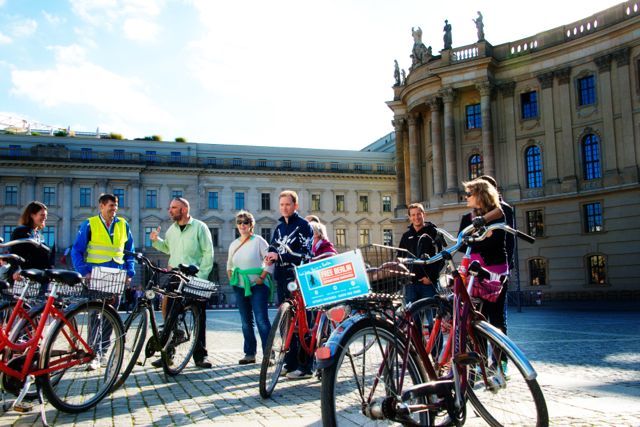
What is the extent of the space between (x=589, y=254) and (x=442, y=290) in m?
34.2

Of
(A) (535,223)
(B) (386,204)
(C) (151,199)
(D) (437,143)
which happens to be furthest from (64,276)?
(B) (386,204)

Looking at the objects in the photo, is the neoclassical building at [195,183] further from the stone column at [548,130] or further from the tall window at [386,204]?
the stone column at [548,130]

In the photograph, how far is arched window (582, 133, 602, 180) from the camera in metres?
36.3

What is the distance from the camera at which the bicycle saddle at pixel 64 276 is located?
5.35 metres

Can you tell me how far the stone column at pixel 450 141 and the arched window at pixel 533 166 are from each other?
Result: 4.92 m


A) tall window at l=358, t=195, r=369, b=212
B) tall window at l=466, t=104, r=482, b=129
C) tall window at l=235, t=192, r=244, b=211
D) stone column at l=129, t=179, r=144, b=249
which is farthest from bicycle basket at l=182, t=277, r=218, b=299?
tall window at l=358, t=195, r=369, b=212

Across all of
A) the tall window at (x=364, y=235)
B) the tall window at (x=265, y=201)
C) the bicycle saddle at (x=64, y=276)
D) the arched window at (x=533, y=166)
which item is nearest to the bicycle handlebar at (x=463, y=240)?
the bicycle saddle at (x=64, y=276)

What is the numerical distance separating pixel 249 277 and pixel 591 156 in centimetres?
3329

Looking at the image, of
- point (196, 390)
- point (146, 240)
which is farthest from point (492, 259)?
point (146, 240)

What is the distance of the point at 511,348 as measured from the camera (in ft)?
13.4

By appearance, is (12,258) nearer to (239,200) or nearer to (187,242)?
(187,242)

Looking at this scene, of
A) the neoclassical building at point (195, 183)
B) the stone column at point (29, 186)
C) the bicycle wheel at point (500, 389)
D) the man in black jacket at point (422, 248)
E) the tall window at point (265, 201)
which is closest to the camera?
the bicycle wheel at point (500, 389)

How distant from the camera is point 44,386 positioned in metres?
5.25

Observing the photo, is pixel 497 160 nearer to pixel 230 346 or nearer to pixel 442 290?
pixel 230 346
